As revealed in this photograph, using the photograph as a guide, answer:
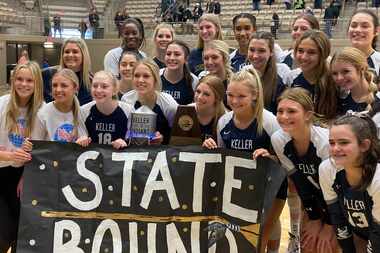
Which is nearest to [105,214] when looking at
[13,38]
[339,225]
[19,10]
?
[339,225]

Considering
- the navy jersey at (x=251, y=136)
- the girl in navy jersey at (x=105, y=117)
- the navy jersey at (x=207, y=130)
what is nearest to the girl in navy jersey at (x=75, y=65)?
the girl in navy jersey at (x=105, y=117)

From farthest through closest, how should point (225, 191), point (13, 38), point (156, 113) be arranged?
point (13, 38) → point (156, 113) → point (225, 191)

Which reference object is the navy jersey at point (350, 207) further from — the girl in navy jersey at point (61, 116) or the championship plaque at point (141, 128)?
the girl in navy jersey at point (61, 116)

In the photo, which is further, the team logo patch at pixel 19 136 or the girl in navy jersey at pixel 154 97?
the girl in navy jersey at pixel 154 97

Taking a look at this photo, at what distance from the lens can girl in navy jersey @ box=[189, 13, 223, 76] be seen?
439 centimetres

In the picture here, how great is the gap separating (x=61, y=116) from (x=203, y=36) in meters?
1.76

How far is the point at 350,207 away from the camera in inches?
99.7

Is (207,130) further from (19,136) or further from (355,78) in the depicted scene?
(19,136)

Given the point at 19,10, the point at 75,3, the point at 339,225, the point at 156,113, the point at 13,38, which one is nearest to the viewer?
the point at 339,225

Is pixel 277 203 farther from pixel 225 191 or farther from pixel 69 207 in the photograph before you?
pixel 69 207

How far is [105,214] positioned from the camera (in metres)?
2.98

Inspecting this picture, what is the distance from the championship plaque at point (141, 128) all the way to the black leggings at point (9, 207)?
739 millimetres

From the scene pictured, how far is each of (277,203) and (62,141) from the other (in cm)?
135

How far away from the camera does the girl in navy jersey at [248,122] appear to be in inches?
116
